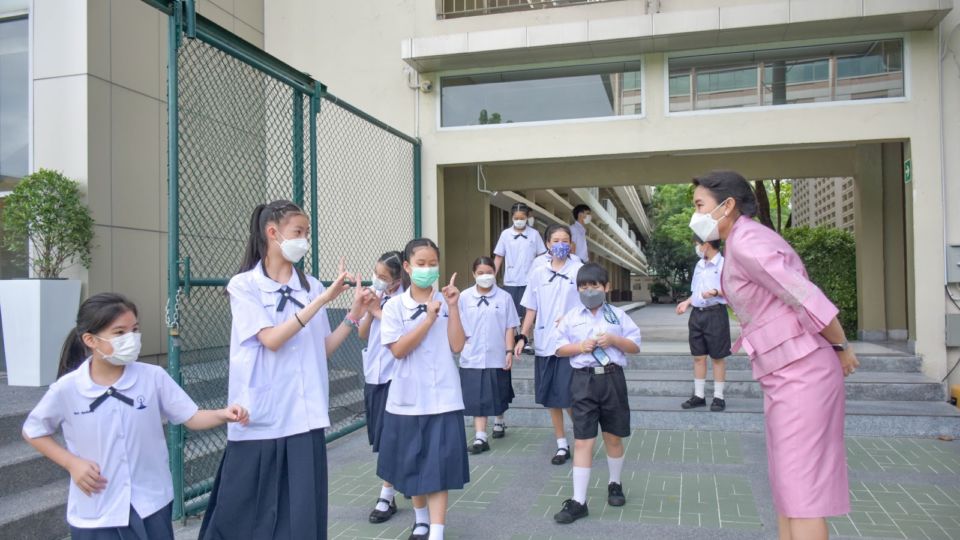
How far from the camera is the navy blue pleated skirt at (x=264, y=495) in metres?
3.06

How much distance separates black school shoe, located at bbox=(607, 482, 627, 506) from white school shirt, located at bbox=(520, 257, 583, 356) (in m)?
1.40

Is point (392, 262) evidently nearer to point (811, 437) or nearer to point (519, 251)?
point (811, 437)

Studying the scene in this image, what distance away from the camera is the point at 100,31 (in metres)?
7.30

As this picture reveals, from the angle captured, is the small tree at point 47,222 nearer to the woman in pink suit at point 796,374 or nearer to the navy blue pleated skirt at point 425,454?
the navy blue pleated skirt at point 425,454

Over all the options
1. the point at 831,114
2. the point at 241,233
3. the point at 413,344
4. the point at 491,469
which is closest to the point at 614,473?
the point at 491,469

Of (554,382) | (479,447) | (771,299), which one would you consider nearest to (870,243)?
(554,382)

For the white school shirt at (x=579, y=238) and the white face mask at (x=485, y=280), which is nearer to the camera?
the white face mask at (x=485, y=280)

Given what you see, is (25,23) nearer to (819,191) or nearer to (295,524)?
(295,524)

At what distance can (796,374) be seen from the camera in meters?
3.02

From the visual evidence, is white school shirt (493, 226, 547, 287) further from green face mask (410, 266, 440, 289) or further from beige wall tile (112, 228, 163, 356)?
green face mask (410, 266, 440, 289)

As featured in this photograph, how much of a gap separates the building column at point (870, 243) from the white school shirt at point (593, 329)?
7.32 meters

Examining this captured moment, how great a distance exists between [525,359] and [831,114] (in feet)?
15.0

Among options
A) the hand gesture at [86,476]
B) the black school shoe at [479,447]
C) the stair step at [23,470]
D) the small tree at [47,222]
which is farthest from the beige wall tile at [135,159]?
the hand gesture at [86,476]

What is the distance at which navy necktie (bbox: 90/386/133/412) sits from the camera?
2801 mm
